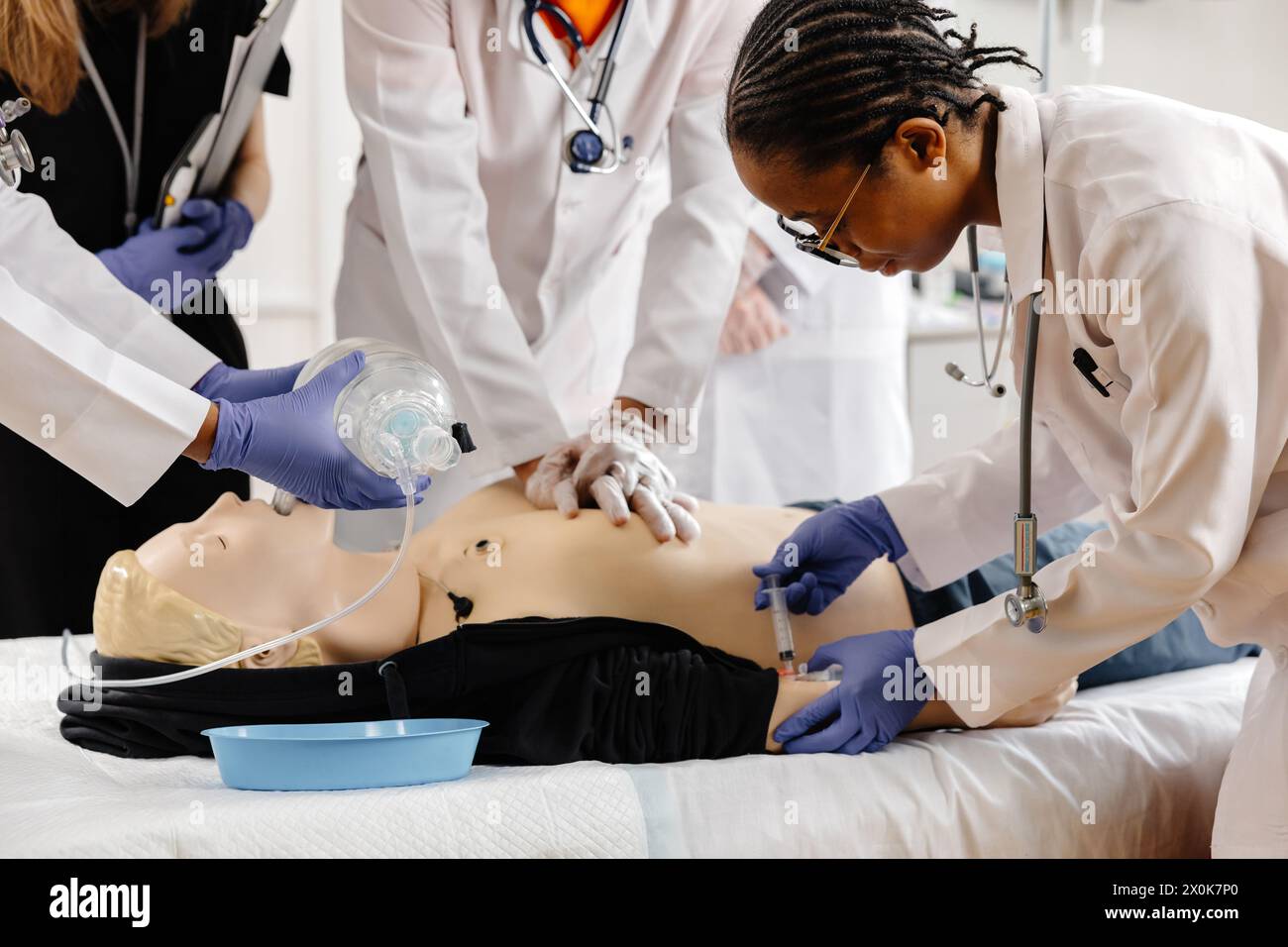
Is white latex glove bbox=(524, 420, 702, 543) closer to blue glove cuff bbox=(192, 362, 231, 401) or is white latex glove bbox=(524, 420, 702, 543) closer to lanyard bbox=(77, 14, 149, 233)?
blue glove cuff bbox=(192, 362, 231, 401)

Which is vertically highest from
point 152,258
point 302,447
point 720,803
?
point 152,258

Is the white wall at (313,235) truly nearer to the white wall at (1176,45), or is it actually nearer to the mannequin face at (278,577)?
the white wall at (1176,45)

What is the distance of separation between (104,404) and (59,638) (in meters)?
0.79

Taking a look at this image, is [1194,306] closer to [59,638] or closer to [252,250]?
[59,638]

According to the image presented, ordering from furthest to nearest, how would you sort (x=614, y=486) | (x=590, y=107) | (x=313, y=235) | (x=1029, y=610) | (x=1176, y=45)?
1. (x=313, y=235)
2. (x=1176, y=45)
3. (x=590, y=107)
4. (x=614, y=486)
5. (x=1029, y=610)

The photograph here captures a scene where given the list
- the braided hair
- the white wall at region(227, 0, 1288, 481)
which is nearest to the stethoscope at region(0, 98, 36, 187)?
the braided hair

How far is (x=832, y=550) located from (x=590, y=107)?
73cm

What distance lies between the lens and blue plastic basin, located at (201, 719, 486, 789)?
3.92 ft

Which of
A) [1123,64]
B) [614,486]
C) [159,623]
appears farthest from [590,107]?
[1123,64]

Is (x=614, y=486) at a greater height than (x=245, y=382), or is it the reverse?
(x=245, y=382)

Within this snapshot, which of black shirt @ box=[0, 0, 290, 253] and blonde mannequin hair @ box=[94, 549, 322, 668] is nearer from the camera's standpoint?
blonde mannequin hair @ box=[94, 549, 322, 668]

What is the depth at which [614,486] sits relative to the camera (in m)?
1.59

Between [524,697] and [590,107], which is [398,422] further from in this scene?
[590,107]
